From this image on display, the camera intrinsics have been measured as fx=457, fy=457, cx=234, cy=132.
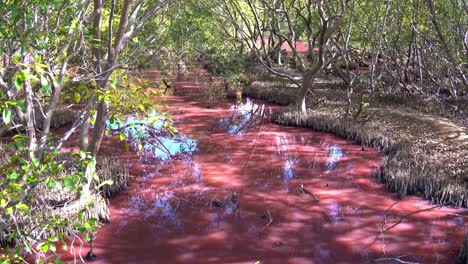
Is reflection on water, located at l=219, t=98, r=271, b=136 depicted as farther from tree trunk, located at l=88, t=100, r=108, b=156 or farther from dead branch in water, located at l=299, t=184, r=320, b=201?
tree trunk, located at l=88, t=100, r=108, b=156

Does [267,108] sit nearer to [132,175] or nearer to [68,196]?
[132,175]

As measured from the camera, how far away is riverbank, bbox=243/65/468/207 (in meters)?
7.55

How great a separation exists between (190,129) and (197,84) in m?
9.58

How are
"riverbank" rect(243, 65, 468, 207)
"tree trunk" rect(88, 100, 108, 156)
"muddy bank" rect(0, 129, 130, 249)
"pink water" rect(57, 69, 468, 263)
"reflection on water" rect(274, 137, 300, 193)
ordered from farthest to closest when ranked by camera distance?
"reflection on water" rect(274, 137, 300, 193), "riverbank" rect(243, 65, 468, 207), "tree trunk" rect(88, 100, 108, 156), "pink water" rect(57, 69, 468, 263), "muddy bank" rect(0, 129, 130, 249)

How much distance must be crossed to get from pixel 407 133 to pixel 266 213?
495 cm

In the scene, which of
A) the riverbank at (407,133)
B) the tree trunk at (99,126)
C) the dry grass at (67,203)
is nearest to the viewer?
the dry grass at (67,203)

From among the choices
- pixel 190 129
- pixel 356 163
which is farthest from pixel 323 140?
pixel 190 129

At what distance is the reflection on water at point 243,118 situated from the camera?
1305 cm

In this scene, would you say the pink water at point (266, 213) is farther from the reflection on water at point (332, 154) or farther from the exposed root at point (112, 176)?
the exposed root at point (112, 176)

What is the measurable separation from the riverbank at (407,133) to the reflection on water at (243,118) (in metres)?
0.85

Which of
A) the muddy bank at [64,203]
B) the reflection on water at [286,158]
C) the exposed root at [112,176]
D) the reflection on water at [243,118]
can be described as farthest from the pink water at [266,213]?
the reflection on water at [243,118]

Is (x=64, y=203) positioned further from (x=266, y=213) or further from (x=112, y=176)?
(x=266, y=213)

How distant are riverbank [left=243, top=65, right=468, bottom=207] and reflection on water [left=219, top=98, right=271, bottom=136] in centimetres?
85

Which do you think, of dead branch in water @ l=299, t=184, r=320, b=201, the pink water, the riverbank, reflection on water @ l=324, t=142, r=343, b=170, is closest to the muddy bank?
the pink water
